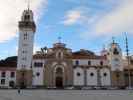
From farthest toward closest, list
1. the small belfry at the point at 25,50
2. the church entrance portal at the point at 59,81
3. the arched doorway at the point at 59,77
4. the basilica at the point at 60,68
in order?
the arched doorway at the point at 59,77 → the church entrance portal at the point at 59,81 → the basilica at the point at 60,68 → the small belfry at the point at 25,50

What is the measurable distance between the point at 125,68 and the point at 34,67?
28304 millimetres

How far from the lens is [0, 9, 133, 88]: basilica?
72.6 m

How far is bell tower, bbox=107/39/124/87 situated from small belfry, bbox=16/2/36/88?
24117 millimetres

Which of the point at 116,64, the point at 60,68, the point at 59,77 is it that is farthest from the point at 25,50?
the point at 116,64

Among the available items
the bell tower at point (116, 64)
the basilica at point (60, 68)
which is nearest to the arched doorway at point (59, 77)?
the basilica at point (60, 68)

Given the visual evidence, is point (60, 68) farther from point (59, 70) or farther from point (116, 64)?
point (116, 64)

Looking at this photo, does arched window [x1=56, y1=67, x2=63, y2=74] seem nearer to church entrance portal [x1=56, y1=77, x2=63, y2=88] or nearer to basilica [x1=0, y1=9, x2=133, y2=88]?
basilica [x1=0, y1=9, x2=133, y2=88]

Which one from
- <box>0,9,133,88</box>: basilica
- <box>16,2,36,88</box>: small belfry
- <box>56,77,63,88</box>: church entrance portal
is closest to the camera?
<box>16,2,36,88</box>: small belfry

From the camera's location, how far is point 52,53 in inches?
3007

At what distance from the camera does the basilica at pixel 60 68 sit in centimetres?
7256

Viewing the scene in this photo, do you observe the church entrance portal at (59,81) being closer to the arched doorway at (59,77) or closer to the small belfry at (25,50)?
the arched doorway at (59,77)

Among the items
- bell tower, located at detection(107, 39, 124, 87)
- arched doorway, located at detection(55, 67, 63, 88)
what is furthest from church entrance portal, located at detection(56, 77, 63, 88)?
bell tower, located at detection(107, 39, 124, 87)

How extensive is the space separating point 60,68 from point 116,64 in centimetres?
1690

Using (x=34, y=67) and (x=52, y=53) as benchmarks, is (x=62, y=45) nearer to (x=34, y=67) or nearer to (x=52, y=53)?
(x=52, y=53)
